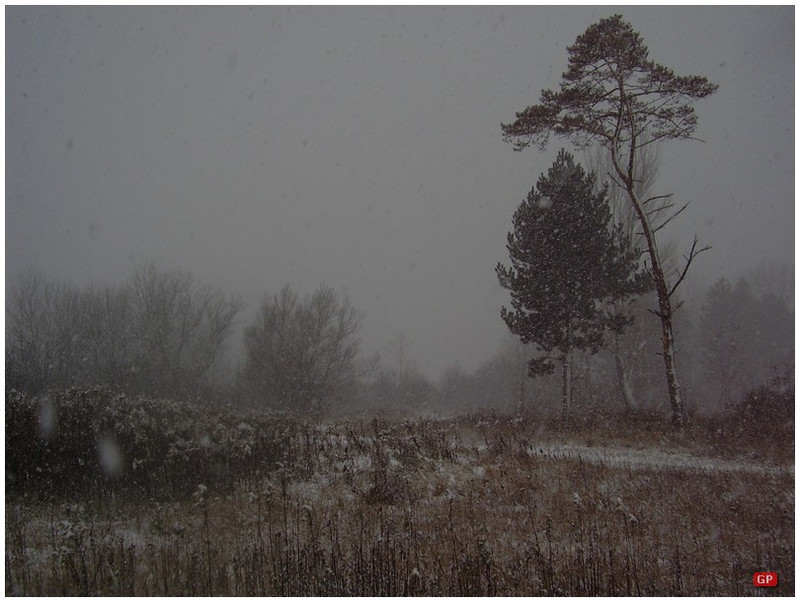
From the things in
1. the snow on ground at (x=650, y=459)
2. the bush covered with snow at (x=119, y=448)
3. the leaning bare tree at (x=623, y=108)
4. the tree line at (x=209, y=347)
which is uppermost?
the leaning bare tree at (x=623, y=108)

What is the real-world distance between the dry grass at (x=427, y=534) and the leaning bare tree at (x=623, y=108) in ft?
18.8

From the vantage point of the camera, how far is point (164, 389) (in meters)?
17.8

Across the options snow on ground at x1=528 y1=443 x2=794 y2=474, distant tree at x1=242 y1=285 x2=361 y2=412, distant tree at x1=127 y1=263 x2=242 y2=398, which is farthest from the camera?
distant tree at x1=127 y1=263 x2=242 y2=398

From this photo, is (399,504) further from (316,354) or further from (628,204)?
(628,204)

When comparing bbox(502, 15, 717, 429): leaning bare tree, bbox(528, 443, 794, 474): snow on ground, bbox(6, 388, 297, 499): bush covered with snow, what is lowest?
bbox(528, 443, 794, 474): snow on ground

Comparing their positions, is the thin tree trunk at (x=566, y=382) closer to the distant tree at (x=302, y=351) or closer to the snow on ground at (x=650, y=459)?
the snow on ground at (x=650, y=459)

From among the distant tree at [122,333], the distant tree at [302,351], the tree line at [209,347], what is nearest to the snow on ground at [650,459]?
the tree line at [209,347]

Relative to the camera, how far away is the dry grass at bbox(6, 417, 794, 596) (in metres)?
6.30

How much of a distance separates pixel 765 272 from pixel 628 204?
118ft

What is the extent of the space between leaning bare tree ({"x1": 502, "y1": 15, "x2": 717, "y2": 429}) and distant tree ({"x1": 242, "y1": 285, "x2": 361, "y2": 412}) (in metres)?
10.2

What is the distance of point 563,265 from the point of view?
55.0 ft

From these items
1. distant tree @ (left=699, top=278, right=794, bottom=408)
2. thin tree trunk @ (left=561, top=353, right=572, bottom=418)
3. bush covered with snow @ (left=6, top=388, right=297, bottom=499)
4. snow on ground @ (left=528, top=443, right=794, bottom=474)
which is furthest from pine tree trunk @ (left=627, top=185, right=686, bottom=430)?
distant tree @ (left=699, top=278, right=794, bottom=408)

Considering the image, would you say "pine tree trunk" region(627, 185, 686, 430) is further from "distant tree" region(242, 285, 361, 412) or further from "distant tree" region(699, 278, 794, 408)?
"distant tree" region(699, 278, 794, 408)

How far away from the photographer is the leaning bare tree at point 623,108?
1346cm
